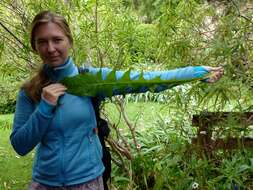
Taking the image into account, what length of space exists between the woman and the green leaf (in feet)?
0.16

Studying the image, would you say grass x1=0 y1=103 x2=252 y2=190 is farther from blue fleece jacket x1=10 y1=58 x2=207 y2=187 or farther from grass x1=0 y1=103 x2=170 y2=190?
blue fleece jacket x1=10 y1=58 x2=207 y2=187

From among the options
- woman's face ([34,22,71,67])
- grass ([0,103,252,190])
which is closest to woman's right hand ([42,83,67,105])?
woman's face ([34,22,71,67])

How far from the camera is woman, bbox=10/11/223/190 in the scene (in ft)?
7.33

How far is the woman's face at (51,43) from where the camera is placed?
2252mm

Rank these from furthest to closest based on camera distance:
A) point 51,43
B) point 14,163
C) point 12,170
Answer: point 14,163 → point 12,170 → point 51,43

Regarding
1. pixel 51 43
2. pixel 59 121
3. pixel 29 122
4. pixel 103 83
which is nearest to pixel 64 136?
pixel 59 121

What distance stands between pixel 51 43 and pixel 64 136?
0.43m

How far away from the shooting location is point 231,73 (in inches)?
130

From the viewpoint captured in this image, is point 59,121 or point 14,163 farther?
point 14,163

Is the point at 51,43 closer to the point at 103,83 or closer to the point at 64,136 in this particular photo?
the point at 103,83

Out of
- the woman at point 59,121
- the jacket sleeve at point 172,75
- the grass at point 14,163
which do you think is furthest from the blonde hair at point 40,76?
the grass at point 14,163

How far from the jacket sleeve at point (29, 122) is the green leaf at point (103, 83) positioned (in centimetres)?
18

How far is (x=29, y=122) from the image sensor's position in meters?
2.15

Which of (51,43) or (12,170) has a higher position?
(51,43)
